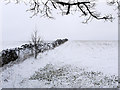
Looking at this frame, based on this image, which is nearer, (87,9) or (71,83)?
(87,9)

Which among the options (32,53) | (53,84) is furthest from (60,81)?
(32,53)

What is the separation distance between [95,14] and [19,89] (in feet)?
17.7

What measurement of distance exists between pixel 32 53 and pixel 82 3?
51.8ft

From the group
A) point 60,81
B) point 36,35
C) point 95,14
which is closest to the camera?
point 95,14

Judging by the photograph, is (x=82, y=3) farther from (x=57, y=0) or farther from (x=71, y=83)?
(x=71, y=83)

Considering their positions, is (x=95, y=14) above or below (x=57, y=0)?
below

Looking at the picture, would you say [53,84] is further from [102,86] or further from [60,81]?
[102,86]

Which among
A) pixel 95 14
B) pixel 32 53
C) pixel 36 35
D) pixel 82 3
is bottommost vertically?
pixel 32 53

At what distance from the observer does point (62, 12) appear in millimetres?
7637

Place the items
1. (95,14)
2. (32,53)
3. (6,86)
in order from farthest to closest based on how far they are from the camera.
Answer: (32,53)
(6,86)
(95,14)

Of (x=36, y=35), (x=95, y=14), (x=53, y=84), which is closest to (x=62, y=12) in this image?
(x=95, y=14)

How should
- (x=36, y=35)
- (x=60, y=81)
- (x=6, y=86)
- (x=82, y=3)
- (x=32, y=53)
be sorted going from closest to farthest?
(x=82, y=3) < (x=6, y=86) < (x=60, y=81) < (x=36, y=35) < (x=32, y=53)

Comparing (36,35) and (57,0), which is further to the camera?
(36,35)

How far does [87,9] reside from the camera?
718 centimetres
